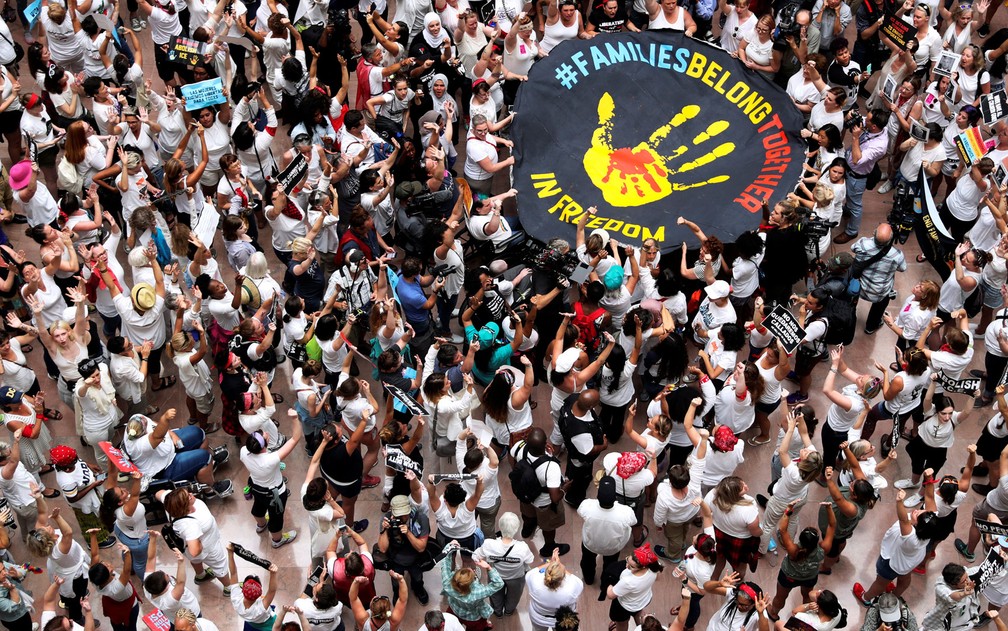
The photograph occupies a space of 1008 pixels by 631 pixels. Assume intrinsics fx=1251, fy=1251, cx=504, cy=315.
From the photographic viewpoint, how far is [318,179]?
1398cm

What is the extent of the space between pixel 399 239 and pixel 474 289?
1.38 meters

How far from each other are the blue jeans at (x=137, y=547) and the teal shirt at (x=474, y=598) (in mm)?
2777

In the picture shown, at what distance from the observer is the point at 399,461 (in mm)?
10664

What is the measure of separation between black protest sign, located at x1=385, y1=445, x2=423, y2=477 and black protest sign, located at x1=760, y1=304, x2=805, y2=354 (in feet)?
12.0

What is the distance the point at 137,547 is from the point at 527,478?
141 inches

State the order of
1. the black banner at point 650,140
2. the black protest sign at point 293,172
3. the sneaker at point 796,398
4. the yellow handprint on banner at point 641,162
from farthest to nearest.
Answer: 1. the yellow handprint on banner at point 641,162
2. the black banner at point 650,140
3. the sneaker at point 796,398
4. the black protest sign at point 293,172

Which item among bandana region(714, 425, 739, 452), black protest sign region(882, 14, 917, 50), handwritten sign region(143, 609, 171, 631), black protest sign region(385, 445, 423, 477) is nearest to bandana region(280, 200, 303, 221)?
black protest sign region(385, 445, 423, 477)

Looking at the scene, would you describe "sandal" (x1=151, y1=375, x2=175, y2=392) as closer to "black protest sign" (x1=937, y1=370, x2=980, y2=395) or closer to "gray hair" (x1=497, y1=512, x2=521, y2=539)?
"gray hair" (x1=497, y1=512, x2=521, y2=539)

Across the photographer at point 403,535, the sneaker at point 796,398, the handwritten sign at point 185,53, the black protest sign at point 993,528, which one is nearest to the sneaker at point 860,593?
the black protest sign at point 993,528

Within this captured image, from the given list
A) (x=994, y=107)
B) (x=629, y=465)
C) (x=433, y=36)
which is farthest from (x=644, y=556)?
(x=433, y=36)

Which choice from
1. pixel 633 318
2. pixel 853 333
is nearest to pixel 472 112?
pixel 633 318

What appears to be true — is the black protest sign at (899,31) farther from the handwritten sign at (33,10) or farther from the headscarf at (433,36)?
the handwritten sign at (33,10)

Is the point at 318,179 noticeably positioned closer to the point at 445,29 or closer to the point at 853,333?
the point at 445,29

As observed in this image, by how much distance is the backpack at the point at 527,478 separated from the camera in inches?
441
